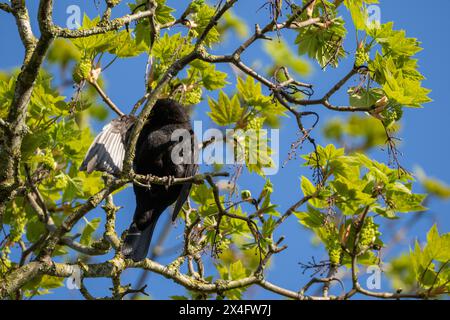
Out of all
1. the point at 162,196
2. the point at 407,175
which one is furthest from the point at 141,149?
the point at 407,175

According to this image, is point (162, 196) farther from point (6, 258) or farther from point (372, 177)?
point (372, 177)

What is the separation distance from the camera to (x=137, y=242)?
444cm

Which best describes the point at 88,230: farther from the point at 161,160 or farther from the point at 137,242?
the point at 161,160

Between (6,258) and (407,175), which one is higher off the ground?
(407,175)

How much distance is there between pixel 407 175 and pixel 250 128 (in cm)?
110

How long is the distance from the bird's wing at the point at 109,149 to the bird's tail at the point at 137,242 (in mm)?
539

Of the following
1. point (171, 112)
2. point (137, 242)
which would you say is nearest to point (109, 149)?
point (137, 242)

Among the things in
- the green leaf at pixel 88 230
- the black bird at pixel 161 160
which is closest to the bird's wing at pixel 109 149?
the black bird at pixel 161 160

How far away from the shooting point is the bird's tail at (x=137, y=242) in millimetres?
4184

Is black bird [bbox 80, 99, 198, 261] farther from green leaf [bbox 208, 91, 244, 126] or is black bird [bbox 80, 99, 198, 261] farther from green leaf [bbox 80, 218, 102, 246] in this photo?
green leaf [bbox 208, 91, 244, 126]

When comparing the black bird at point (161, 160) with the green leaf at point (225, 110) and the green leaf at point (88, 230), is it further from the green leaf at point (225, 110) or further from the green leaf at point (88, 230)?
the green leaf at point (225, 110)

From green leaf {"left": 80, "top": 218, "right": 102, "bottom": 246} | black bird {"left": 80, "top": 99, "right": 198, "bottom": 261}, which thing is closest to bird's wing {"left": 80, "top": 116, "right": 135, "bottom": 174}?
black bird {"left": 80, "top": 99, "right": 198, "bottom": 261}

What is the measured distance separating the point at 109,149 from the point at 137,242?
2.22 feet

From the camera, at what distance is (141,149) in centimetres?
498
